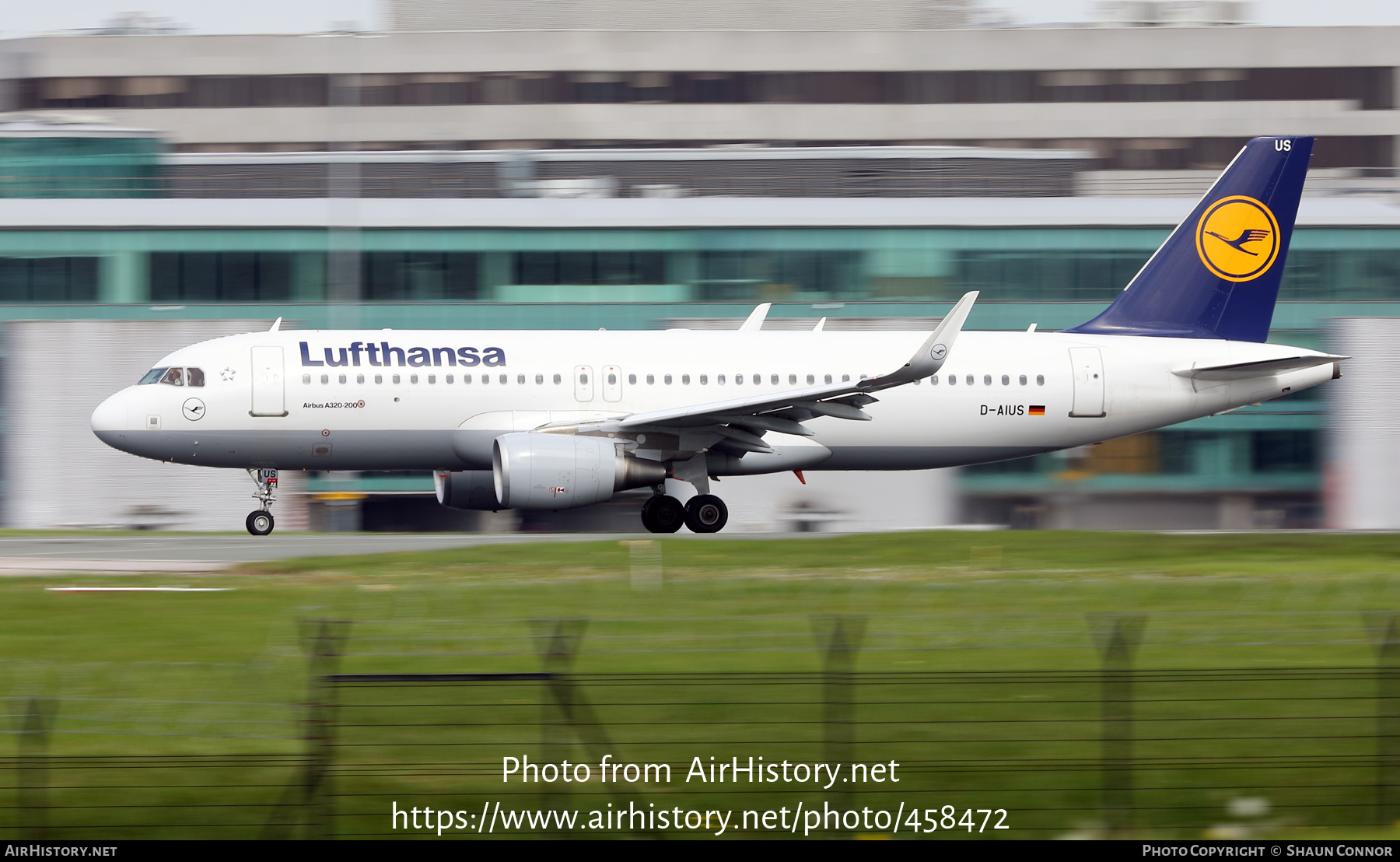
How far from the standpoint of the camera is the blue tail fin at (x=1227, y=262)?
30359 millimetres

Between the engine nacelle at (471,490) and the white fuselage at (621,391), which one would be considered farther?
the engine nacelle at (471,490)

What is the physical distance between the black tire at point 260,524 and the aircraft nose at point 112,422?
256 cm

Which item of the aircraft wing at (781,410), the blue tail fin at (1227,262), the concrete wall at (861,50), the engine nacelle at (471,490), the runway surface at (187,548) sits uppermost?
the concrete wall at (861,50)

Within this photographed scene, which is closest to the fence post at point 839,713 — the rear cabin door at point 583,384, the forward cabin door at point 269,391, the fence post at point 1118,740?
the fence post at point 1118,740

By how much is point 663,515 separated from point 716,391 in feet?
8.30

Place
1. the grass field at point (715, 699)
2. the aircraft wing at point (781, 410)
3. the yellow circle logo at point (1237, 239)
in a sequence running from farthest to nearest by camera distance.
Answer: the yellow circle logo at point (1237, 239) → the aircraft wing at point (781, 410) → the grass field at point (715, 699)

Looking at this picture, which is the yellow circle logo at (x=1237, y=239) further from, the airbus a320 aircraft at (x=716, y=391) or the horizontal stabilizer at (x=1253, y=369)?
the horizontal stabilizer at (x=1253, y=369)

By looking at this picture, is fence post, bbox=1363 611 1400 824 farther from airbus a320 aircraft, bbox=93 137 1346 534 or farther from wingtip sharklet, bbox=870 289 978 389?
airbus a320 aircraft, bbox=93 137 1346 534

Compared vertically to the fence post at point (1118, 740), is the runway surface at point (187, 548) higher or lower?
higher

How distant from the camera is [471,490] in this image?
27.9m

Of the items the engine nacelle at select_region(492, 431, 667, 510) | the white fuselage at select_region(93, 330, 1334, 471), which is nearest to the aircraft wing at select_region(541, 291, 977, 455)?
the white fuselage at select_region(93, 330, 1334, 471)

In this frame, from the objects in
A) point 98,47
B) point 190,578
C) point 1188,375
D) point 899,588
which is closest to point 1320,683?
point 899,588

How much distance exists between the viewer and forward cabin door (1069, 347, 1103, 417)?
29.5 metres

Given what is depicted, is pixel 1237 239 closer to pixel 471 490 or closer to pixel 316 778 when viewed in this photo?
pixel 471 490
